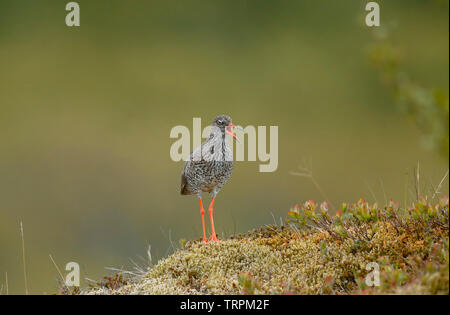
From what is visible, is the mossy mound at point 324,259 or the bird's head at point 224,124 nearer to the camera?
the mossy mound at point 324,259

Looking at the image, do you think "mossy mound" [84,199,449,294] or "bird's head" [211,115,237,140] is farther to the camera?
"bird's head" [211,115,237,140]

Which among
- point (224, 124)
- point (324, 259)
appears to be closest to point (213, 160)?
point (224, 124)

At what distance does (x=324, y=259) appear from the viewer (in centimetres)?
537

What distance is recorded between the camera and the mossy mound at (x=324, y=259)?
4730mm

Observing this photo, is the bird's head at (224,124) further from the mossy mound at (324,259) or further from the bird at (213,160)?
the mossy mound at (324,259)

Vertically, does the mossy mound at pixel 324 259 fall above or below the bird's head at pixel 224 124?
below

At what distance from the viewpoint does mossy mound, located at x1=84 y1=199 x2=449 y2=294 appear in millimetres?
4730

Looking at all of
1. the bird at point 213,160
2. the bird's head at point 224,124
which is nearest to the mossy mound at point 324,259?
the bird at point 213,160

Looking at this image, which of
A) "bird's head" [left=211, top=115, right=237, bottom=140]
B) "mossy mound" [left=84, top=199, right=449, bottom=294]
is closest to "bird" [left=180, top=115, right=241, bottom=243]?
"bird's head" [left=211, top=115, right=237, bottom=140]

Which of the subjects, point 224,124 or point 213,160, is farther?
point 224,124

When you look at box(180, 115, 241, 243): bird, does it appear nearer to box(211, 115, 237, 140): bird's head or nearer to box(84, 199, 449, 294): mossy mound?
box(211, 115, 237, 140): bird's head

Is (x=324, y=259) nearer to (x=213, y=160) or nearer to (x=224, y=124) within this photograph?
(x=213, y=160)
